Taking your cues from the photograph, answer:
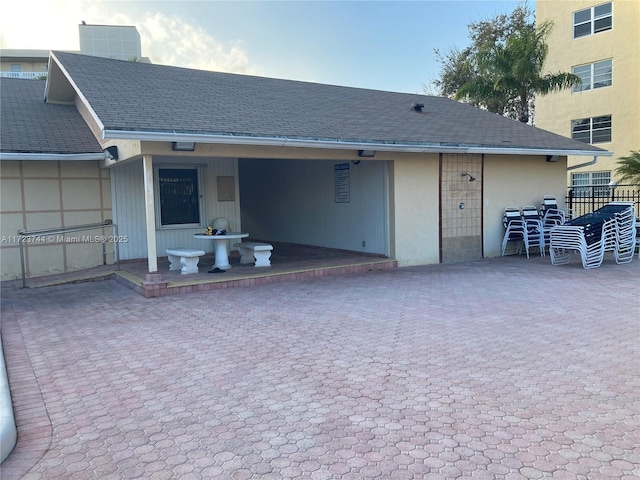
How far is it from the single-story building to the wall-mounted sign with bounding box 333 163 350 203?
0.13 ft

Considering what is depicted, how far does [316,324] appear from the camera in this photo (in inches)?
244

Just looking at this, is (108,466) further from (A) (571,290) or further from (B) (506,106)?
(B) (506,106)

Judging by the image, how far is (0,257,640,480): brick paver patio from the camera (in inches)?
119

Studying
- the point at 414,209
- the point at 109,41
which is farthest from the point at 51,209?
the point at 109,41

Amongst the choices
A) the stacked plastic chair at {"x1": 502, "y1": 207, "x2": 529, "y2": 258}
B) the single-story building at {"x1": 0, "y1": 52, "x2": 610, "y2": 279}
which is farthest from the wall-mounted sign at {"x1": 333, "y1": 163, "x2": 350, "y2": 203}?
the stacked plastic chair at {"x1": 502, "y1": 207, "x2": 529, "y2": 258}

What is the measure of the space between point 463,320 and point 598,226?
5838 millimetres

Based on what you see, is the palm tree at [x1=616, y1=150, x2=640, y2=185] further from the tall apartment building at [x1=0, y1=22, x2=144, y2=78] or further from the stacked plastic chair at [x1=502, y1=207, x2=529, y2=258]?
the tall apartment building at [x1=0, y1=22, x2=144, y2=78]

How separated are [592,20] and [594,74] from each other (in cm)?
245

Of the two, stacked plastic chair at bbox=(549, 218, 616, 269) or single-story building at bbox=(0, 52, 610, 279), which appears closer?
single-story building at bbox=(0, 52, 610, 279)

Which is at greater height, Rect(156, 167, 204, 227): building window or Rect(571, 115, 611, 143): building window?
Rect(571, 115, 611, 143): building window

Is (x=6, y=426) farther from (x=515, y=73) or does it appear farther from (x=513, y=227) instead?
(x=515, y=73)

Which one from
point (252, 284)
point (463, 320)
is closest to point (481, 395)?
point (463, 320)

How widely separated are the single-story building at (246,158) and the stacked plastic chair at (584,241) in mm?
1934

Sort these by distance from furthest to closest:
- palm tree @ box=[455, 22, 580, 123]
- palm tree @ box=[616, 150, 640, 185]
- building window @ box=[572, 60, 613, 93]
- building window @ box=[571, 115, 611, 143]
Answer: building window @ box=[571, 115, 611, 143], building window @ box=[572, 60, 613, 93], palm tree @ box=[455, 22, 580, 123], palm tree @ box=[616, 150, 640, 185]
